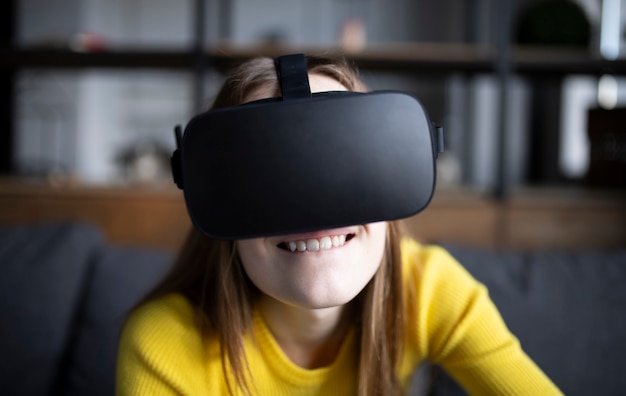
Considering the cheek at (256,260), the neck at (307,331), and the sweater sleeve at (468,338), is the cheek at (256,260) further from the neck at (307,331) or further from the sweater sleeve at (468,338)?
the sweater sleeve at (468,338)

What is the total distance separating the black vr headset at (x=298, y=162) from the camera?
54 centimetres

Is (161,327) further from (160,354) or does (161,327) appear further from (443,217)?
(443,217)

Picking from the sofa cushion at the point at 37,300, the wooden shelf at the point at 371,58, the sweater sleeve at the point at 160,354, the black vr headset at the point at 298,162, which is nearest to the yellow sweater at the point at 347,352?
the sweater sleeve at the point at 160,354

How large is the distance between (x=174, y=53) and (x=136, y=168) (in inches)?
16.8

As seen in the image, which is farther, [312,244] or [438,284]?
[438,284]

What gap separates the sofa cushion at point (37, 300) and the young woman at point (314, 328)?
372 millimetres

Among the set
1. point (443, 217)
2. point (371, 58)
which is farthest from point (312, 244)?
point (371, 58)

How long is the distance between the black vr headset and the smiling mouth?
4.3 inches

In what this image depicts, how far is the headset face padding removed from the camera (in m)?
0.54

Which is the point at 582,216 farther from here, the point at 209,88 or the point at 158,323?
the point at 158,323

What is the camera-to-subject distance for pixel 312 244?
648mm

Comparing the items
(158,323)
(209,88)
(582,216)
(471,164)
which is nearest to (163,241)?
(209,88)

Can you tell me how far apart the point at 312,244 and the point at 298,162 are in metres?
0.14

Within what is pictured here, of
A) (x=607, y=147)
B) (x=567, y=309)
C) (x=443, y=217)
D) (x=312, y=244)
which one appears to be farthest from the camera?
(x=607, y=147)
